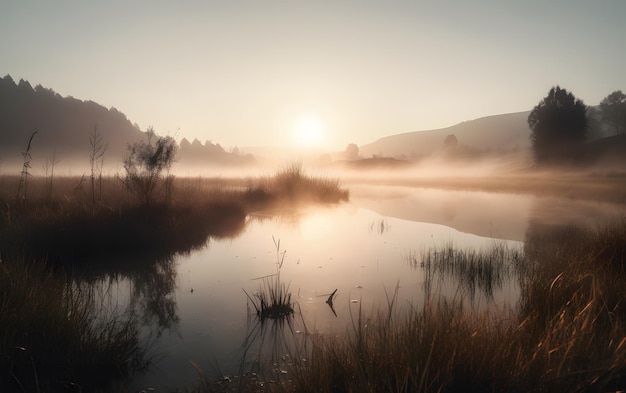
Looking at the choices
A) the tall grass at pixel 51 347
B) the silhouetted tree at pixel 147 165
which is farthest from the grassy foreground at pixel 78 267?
the silhouetted tree at pixel 147 165

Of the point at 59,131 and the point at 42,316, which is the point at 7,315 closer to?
the point at 42,316

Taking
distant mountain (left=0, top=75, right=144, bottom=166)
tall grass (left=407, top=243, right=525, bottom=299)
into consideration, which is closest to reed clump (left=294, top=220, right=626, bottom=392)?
tall grass (left=407, top=243, right=525, bottom=299)

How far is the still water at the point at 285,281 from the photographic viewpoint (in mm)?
4219

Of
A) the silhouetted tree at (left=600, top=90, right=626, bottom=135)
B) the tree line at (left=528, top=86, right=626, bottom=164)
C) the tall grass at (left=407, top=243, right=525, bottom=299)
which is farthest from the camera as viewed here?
the silhouetted tree at (left=600, top=90, right=626, bottom=135)

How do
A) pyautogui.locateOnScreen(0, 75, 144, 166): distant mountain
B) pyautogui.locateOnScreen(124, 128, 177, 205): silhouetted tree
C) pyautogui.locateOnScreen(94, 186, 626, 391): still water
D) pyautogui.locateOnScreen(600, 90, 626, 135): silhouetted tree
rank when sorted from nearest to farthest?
pyautogui.locateOnScreen(94, 186, 626, 391): still water, pyautogui.locateOnScreen(124, 128, 177, 205): silhouetted tree, pyautogui.locateOnScreen(600, 90, 626, 135): silhouetted tree, pyautogui.locateOnScreen(0, 75, 144, 166): distant mountain

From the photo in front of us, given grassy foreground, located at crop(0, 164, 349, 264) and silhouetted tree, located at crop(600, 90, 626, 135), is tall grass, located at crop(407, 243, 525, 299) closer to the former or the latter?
grassy foreground, located at crop(0, 164, 349, 264)

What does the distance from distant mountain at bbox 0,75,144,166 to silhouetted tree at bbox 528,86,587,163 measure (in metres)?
96.5

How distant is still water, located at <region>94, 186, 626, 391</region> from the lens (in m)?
4.22

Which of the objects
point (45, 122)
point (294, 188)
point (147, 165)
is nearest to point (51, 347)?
point (147, 165)

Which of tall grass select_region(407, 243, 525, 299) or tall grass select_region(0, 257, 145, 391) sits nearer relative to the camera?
tall grass select_region(0, 257, 145, 391)

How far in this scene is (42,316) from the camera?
3.58 meters

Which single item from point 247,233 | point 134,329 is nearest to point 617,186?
point 247,233

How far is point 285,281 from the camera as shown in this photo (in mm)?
6902

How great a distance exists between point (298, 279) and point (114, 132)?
147256 millimetres
